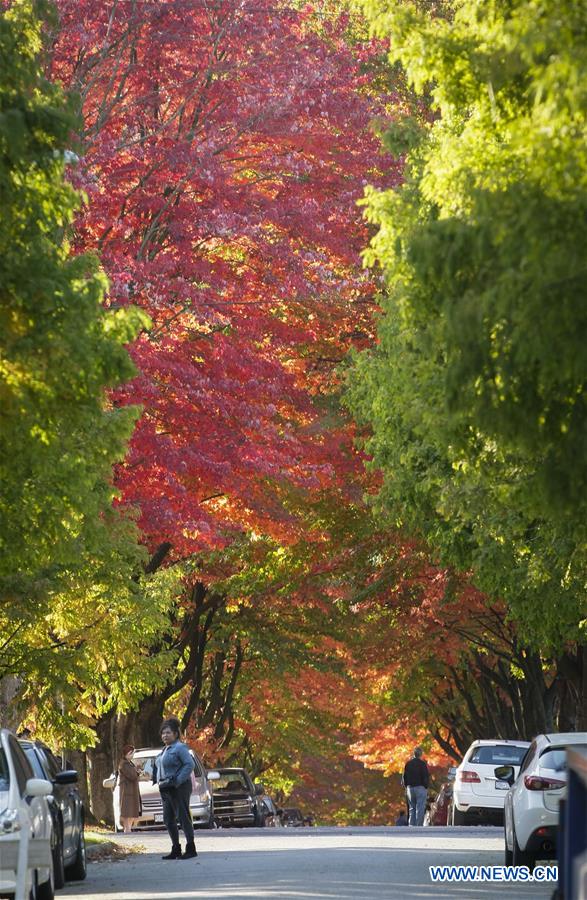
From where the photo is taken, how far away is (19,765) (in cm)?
1406

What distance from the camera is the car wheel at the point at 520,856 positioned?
1688 cm

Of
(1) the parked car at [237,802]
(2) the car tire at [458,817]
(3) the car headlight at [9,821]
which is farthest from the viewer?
(1) the parked car at [237,802]

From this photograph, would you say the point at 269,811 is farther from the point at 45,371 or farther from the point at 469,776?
the point at 45,371

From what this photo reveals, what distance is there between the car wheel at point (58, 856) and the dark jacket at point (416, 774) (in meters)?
18.3

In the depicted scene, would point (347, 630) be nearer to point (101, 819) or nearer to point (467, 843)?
point (101, 819)

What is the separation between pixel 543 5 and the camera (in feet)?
32.0

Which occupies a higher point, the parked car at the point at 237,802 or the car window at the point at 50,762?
the car window at the point at 50,762

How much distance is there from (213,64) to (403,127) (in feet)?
19.0

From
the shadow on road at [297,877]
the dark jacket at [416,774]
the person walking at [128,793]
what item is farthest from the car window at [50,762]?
the dark jacket at [416,774]

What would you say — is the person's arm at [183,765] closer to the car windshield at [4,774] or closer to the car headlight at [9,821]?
the car windshield at [4,774]

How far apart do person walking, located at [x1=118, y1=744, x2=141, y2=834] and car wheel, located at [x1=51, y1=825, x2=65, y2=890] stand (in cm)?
1670

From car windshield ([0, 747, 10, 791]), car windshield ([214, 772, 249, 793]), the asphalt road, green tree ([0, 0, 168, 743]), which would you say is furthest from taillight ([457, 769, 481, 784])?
car windshield ([0, 747, 10, 791])

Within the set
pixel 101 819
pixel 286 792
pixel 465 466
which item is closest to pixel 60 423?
pixel 465 466

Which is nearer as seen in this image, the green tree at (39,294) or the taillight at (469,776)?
the green tree at (39,294)
